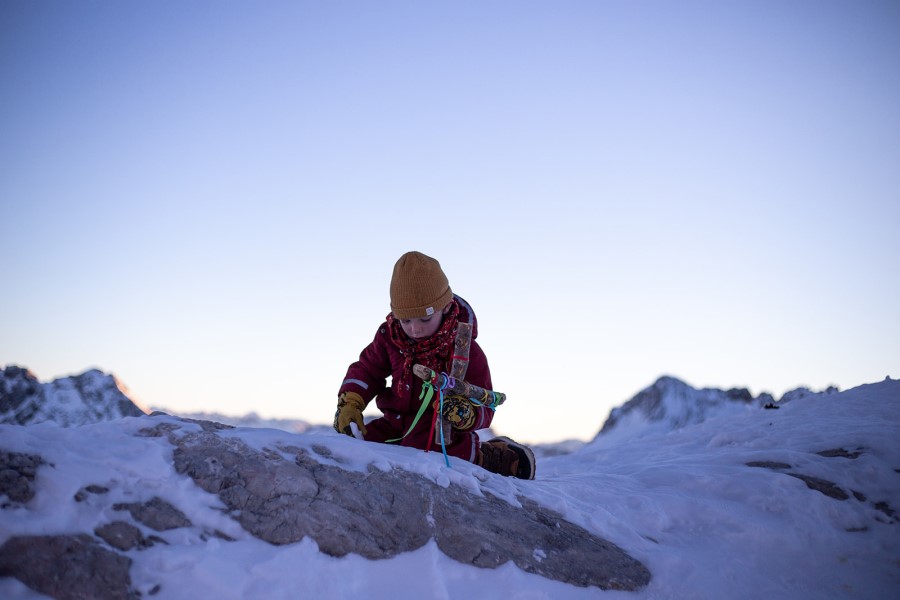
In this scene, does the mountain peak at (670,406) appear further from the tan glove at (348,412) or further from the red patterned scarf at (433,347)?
the tan glove at (348,412)

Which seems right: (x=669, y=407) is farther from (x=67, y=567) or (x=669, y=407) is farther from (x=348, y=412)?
(x=67, y=567)

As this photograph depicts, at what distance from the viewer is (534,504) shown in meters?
3.15

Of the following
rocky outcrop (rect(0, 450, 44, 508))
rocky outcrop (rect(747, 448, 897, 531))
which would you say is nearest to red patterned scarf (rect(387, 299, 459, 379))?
rocky outcrop (rect(747, 448, 897, 531))

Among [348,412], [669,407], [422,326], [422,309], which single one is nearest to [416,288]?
[422,309]

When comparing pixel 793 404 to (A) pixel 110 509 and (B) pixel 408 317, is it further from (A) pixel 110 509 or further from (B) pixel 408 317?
(A) pixel 110 509

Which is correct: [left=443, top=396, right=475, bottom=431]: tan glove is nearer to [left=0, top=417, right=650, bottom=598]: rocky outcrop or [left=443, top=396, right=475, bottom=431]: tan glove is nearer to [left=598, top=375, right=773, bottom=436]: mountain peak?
[left=0, top=417, right=650, bottom=598]: rocky outcrop

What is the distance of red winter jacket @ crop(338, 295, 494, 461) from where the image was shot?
4.02 metres

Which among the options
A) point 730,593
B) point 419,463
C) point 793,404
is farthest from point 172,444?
point 793,404

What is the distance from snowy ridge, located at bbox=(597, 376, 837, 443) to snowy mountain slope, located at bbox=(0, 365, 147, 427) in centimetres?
781

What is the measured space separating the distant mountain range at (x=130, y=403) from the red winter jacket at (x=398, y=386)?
13.3 ft

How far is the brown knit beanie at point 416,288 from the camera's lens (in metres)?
3.83

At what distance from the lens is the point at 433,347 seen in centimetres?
402

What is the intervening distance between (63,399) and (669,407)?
977 cm

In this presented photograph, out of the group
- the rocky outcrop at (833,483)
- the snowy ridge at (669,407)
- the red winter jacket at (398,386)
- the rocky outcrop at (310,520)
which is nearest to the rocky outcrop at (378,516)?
the rocky outcrop at (310,520)
